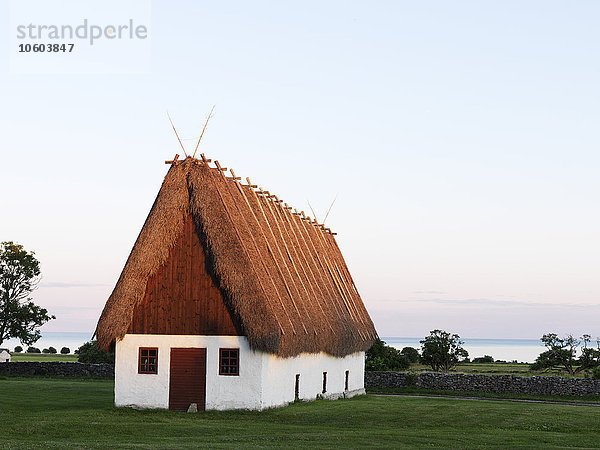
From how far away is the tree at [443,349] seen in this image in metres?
59.8

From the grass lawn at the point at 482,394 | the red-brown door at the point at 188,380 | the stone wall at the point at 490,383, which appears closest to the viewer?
the red-brown door at the point at 188,380

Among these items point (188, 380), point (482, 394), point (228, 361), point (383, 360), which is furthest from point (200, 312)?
point (383, 360)

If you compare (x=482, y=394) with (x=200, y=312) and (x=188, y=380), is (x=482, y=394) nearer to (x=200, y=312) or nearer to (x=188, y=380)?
(x=188, y=380)

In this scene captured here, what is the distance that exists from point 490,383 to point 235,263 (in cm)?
2209

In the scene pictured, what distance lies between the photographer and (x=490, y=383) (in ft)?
159

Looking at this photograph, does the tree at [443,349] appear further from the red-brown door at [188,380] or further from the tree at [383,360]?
the red-brown door at [188,380]

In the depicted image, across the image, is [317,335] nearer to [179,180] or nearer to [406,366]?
[179,180]

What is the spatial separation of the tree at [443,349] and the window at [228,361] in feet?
97.8

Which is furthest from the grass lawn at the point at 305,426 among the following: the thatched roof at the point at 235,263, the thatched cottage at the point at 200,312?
the thatched roof at the point at 235,263

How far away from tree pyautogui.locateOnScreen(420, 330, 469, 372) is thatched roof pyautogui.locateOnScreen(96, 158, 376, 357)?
69.9 ft

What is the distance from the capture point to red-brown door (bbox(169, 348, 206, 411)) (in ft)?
107

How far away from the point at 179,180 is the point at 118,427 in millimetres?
11686

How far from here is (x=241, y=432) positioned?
1021 inches

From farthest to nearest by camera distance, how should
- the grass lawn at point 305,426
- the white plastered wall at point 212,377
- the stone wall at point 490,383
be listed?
the stone wall at point 490,383
the white plastered wall at point 212,377
the grass lawn at point 305,426
